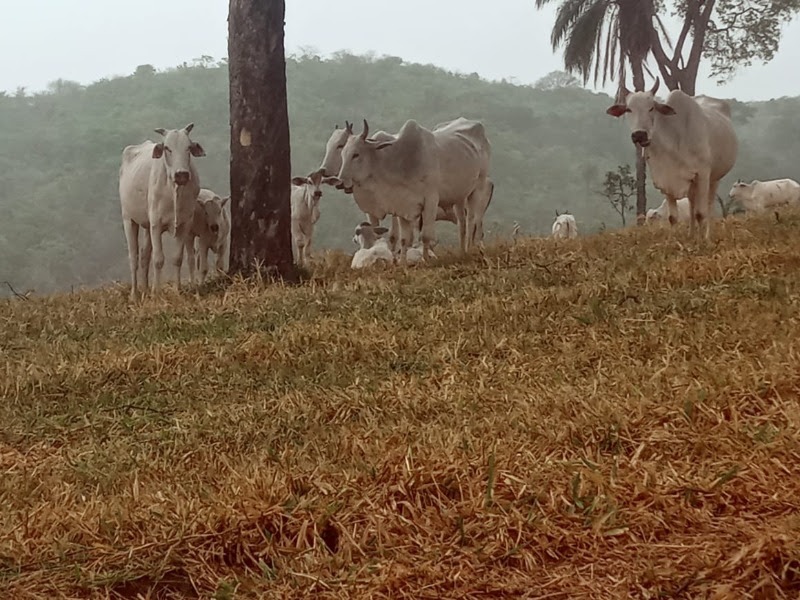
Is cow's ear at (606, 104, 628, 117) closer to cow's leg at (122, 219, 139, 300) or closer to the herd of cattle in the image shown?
the herd of cattle

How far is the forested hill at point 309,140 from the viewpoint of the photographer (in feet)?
48.5

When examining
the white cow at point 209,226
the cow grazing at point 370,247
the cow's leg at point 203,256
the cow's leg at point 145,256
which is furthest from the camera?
the cow's leg at point 203,256

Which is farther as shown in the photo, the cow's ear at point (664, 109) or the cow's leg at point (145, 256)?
the cow's leg at point (145, 256)

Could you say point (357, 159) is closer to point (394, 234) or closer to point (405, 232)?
point (405, 232)

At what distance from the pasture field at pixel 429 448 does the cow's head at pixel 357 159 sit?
3.68 meters

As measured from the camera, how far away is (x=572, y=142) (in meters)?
26.2

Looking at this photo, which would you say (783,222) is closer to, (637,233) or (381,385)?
(637,233)

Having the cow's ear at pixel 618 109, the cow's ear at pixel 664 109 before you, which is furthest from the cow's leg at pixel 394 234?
the cow's ear at pixel 664 109

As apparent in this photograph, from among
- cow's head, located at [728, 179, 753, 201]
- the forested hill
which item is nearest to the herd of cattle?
the forested hill

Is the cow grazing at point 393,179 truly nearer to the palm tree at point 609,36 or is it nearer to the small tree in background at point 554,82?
the palm tree at point 609,36

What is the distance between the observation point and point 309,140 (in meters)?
20.1

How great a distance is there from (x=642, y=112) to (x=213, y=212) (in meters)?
5.37

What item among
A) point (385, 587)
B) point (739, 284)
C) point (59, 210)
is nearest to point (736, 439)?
point (385, 587)

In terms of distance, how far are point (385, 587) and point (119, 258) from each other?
13.0 meters
